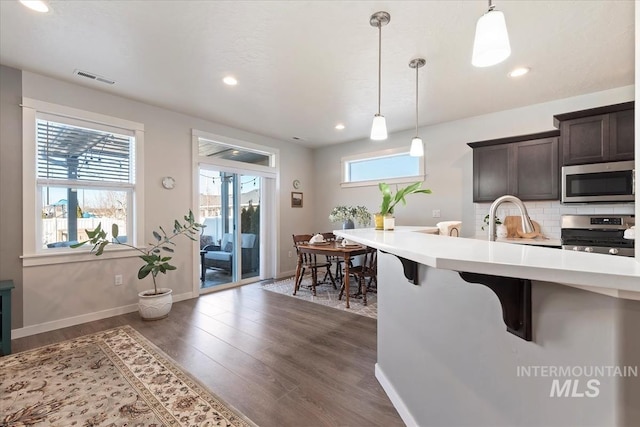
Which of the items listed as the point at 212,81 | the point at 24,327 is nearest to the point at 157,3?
the point at 212,81

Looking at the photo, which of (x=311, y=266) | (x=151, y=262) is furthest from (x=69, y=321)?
(x=311, y=266)

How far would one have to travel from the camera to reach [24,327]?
2.87 meters

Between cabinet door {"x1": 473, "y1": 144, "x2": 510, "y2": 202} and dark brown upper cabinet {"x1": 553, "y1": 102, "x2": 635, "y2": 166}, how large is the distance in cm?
60

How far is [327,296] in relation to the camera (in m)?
4.20

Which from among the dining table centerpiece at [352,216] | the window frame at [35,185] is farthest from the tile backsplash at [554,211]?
the window frame at [35,185]

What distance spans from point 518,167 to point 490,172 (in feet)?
1.03

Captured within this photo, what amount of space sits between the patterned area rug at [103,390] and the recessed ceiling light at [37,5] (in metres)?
2.69

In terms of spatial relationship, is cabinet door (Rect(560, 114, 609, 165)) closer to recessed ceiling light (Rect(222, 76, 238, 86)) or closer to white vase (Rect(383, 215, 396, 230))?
white vase (Rect(383, 215, 396, 230))

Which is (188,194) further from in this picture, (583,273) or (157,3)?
(583,273)

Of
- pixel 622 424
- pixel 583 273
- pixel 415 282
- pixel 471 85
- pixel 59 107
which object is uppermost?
pixel 471 85

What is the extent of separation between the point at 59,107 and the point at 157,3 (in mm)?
2059

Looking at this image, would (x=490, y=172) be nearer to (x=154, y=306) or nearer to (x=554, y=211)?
(x=554, y=211)

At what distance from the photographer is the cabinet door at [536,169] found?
11.1 ft

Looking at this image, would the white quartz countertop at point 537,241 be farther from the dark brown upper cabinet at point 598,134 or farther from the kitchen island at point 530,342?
the kitchen island at point 530,342
